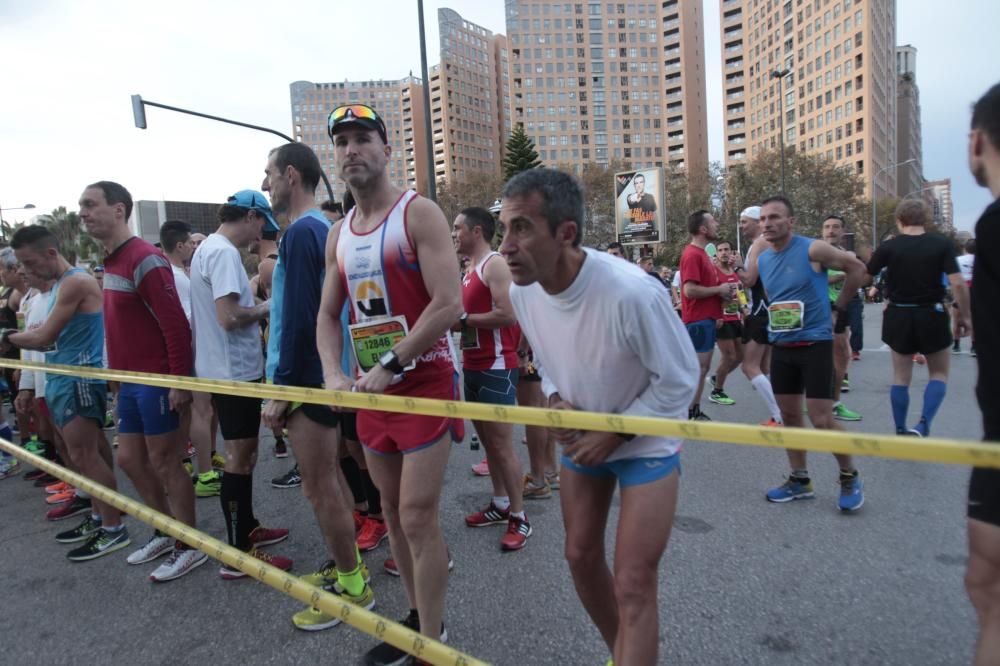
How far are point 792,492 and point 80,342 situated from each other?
5.06 metres

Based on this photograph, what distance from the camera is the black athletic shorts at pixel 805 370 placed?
12.7ft

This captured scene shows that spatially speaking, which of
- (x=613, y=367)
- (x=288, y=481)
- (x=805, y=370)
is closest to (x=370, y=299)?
(x=613, y=367)

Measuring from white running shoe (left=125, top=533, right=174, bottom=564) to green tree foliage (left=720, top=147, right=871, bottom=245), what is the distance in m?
43.6

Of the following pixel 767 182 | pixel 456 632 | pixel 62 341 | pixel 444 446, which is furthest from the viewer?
pixel 767 182

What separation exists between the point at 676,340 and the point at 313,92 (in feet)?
619

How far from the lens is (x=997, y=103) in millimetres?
1601

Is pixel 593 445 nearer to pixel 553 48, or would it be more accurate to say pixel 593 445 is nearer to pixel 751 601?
pixel 751 601

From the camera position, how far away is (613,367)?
1.87 metres

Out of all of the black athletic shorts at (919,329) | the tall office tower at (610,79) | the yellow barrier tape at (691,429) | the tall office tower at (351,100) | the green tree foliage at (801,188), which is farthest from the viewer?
the tall office tower at (351,100)

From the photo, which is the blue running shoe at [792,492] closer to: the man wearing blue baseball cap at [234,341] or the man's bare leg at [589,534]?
the man's bare leg at [589,534]

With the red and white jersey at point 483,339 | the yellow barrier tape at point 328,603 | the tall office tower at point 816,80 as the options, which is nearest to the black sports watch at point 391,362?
the yellow barrier tape at point 328,603

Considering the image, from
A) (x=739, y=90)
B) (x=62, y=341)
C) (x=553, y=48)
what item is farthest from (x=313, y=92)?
(x=62, y=341)

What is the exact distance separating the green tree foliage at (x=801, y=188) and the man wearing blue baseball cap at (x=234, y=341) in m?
43.1

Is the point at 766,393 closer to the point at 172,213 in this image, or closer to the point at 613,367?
the point at 613,367
